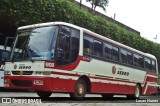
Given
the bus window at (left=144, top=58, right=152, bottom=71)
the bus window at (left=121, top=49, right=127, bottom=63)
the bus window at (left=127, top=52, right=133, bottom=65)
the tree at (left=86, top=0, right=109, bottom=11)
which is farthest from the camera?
the tree at (left=86, top=0, right=109, bottom=11)

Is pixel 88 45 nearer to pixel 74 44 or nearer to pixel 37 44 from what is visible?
pixel 74 44

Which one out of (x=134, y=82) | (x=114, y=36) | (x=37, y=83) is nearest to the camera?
(x=37, y=83)

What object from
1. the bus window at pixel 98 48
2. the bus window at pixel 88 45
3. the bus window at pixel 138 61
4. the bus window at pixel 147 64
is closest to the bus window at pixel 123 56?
the bus window at pixel 138 61

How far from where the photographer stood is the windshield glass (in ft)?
40.8

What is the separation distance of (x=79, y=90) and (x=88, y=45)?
78.5 inches

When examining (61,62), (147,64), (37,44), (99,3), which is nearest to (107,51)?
(61,62)

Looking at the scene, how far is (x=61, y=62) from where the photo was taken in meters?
12.7

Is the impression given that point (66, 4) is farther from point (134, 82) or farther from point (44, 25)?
point (44, 25)

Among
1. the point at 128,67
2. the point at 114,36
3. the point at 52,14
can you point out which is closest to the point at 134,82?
the point at 128,67

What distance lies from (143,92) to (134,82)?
156cm

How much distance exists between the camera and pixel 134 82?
2016 centimetres

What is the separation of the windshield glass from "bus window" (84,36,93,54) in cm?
195

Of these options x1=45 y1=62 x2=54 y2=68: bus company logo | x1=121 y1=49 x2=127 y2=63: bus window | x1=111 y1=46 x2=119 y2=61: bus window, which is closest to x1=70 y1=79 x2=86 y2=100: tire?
x1=45 y1=62 x2=54 y2=68: bus company logo

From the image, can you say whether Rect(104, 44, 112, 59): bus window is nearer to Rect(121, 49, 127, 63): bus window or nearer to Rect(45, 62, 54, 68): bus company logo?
Rect(121, 49, 127, 63): bus window
